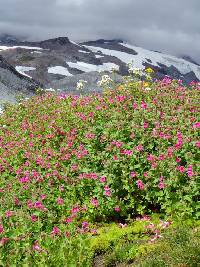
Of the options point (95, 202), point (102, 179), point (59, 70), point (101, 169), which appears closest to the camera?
point (95, 202)

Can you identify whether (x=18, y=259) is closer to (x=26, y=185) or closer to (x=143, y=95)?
(x=26, y=185)

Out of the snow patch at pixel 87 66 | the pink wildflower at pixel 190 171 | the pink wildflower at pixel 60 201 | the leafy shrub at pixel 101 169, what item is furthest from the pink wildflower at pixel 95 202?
the snow patch at pixel 87 66

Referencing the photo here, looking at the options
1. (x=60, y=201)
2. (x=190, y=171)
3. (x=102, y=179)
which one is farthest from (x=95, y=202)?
(x=190, y=171)

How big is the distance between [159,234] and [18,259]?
3.17 m

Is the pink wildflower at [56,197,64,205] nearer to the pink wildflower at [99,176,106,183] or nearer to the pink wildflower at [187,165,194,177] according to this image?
the pink wildflower at [99,176,106,183]

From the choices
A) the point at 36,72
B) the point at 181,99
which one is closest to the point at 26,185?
the point at 181,99

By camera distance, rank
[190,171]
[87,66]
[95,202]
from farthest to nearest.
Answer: [87,66] → [95,202] → [190,171]

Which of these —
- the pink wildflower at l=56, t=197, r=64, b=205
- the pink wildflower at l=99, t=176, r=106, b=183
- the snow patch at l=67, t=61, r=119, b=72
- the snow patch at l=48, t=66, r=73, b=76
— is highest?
the pink wildflower at l=99, t=176, r=106, b=183

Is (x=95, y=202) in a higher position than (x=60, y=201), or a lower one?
higher

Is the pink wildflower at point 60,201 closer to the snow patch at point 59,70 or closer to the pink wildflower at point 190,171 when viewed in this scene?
the pink wildflower at point 190,171

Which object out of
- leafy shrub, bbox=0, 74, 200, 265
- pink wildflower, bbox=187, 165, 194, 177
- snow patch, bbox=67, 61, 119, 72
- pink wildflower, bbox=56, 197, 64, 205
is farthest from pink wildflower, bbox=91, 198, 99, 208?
snow patch, bbox=67, 61, 119, 72

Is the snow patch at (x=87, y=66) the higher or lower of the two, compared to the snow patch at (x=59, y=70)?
lower

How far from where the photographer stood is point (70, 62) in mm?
136375

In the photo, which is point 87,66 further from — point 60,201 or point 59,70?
point 60,201
